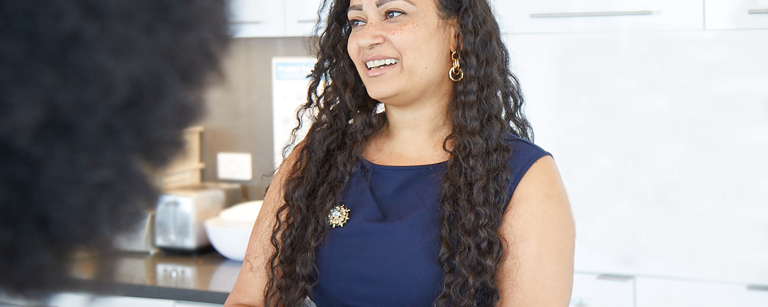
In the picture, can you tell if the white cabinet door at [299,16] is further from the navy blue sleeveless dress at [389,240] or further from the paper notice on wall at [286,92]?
the navy blue sleeveless dress at [389,240]

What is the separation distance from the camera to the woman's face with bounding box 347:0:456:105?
1229 millimetres

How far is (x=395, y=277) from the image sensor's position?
1.19 meters

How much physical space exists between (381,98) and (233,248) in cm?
125

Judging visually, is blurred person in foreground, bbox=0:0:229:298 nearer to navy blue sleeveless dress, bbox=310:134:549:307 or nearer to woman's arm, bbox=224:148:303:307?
navy blue sleeveless dress, bbox=310:134:549:307

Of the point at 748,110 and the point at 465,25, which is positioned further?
the point at 748,110

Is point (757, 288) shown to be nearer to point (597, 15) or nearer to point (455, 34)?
point (597, 15)

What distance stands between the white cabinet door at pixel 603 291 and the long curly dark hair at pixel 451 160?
0.84 meters

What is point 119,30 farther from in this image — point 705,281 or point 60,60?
point 705,281

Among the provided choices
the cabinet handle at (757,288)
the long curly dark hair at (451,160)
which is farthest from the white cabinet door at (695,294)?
the long curly dark hair at (451,160)

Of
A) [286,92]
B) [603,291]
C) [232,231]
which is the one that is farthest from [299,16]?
[603,291]

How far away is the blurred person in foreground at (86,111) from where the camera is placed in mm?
105

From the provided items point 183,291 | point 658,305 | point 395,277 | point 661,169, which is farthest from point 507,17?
point 183,291

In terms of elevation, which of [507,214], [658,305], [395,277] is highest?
[507,214]

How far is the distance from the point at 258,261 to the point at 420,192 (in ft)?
1.19
